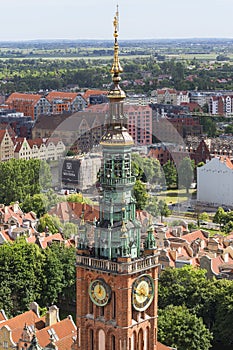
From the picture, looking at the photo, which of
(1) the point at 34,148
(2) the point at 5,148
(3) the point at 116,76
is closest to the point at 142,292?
(3) the point at 116,76

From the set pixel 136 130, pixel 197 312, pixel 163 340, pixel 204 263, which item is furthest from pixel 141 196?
pixel 136 130

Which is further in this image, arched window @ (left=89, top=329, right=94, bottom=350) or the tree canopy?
the tree canopy

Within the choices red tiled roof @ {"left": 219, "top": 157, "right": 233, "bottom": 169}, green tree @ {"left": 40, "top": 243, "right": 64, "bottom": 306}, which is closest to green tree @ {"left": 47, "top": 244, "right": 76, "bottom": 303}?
green tree @ {"left": 40, "top": 243, "right": 64, "bottom": 306}

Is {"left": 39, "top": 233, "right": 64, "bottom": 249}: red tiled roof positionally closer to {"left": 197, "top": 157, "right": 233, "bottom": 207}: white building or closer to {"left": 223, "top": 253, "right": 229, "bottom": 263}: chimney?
{"left": 223, "top": 253, "right": 229, "bottom": 263}: chimney

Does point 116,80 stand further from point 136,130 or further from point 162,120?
point 162,120

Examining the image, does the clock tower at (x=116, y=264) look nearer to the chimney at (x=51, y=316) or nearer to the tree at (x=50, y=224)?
the chimney at (x=51, y=316)

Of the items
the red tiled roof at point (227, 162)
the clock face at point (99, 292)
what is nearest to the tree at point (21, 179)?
the red tiled roof at point (227, 162)

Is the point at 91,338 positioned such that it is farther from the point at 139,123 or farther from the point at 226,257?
the point at 139,123
